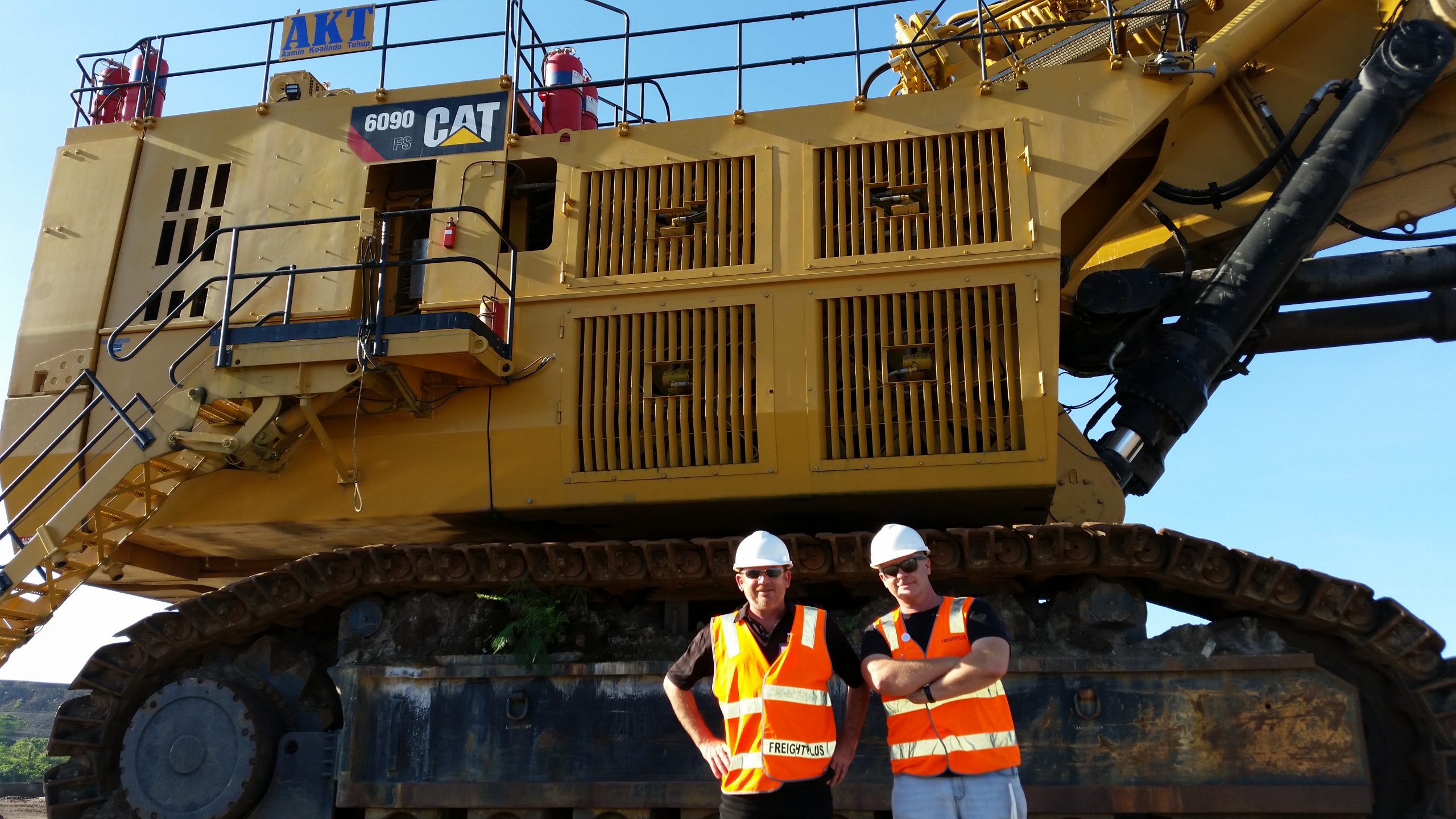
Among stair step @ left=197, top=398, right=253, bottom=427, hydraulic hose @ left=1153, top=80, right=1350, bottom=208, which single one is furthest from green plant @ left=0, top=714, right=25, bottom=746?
hydraulic hose @ left=1153, top=80, right=1350, bottom=208

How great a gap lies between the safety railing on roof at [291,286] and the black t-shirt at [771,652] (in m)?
3.39

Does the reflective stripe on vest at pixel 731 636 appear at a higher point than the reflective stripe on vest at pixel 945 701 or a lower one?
higher

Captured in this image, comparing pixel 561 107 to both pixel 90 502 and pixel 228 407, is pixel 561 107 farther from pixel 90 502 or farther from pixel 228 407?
pixel 90 502

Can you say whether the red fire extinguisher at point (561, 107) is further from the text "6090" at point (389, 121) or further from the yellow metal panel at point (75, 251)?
the yellow metal panel at point (75, 251)

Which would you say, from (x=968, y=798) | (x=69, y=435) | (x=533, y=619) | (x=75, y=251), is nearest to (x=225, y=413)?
(x=69, y=435)

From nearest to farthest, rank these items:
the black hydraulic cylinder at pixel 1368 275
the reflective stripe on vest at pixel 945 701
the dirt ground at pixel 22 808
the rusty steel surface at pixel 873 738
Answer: the reflective stripe on vest at pixel 945 701 < the rusty steel surface at pixel 873 738 < the black hydraulic cylinder at pixel 1368 275 < the dirt ground at pixel 22 808

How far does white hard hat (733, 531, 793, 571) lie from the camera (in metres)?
4.30

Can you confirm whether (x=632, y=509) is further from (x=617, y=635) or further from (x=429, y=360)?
(x=429, y=360)

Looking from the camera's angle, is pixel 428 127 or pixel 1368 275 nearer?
pixel 428 127

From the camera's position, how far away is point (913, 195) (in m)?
7.65

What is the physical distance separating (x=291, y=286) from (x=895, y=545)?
17.0 feet

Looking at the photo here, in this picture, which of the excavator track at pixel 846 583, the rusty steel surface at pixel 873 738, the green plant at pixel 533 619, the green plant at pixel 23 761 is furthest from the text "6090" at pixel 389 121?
the green plant at pixel 23 761

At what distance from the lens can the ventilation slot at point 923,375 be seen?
7090 millimetres

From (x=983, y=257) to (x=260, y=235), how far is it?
5161 mm
